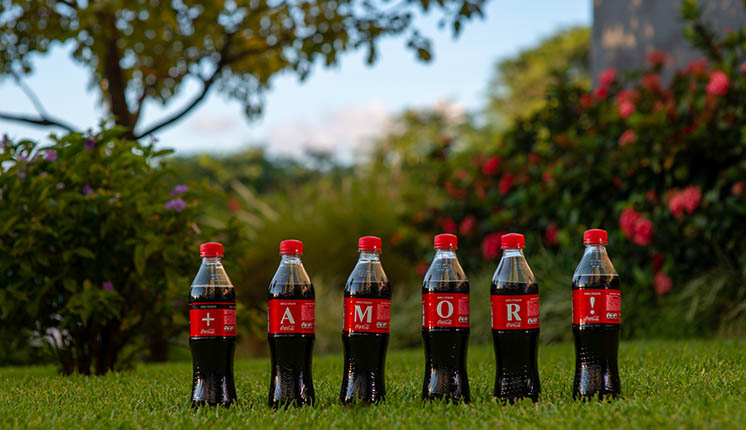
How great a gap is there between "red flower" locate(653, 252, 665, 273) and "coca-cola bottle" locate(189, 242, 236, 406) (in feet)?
18.4

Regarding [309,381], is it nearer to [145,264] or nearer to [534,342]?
[534,342]

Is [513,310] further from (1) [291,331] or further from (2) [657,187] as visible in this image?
(2) [657,187]

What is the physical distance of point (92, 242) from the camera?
4.87 meters

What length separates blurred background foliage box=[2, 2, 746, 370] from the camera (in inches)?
276

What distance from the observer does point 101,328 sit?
16.8 ft

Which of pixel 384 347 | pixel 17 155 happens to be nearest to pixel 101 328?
pixel 17 155

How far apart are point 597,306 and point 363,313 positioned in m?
0.93

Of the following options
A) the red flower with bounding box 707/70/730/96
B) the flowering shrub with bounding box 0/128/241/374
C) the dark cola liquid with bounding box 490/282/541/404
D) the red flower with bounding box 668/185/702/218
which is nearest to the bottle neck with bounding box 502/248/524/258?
the dark cola liquid with bounding box 490/282/541/404

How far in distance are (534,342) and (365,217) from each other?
951cm

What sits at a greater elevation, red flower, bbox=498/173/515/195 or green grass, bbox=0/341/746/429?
red flower, bbox=498/173/515/195

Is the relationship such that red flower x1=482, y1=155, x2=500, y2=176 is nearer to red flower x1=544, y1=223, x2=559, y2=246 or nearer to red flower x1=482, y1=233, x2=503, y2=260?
red flower x1=482, y1=233, x2=503, y2=260

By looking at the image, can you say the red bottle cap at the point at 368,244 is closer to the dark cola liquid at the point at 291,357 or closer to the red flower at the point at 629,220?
the dark cola liquid at the point at 291,357

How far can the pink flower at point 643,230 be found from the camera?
727 cm

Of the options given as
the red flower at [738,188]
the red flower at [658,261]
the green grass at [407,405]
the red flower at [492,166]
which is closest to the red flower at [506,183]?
the red flower at [492,166]
